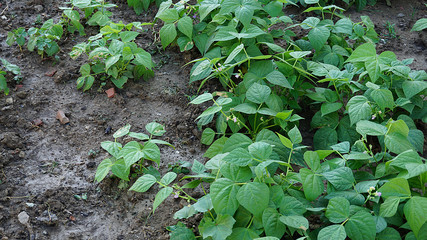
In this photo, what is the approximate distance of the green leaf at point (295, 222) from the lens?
187 cm

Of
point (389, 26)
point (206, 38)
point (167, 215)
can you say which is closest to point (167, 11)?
point (206, 38)

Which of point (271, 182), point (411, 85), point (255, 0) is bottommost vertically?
point (271, 182)

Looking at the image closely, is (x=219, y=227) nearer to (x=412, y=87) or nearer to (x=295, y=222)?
(x=295, y=222)

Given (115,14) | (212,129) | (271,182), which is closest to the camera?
(271,182)

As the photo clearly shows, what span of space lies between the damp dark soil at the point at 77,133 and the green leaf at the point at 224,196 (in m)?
0.38

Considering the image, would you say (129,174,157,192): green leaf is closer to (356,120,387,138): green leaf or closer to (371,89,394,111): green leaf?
(356,120,387,138): green leaf

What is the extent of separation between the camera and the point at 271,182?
2084 millimetres

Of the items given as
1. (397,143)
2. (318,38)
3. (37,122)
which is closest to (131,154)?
(37,122)

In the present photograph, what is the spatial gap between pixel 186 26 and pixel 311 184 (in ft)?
5.27

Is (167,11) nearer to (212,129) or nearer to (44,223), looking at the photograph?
(212,129)

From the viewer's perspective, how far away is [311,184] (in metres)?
2.07

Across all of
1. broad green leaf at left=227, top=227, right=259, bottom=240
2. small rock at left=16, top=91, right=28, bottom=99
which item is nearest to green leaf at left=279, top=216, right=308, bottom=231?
broad green leaf at left=227, top=227, right=259, bottom=240

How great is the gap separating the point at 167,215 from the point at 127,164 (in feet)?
1.16

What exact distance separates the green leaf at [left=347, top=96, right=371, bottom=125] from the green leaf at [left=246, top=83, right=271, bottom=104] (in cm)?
49
